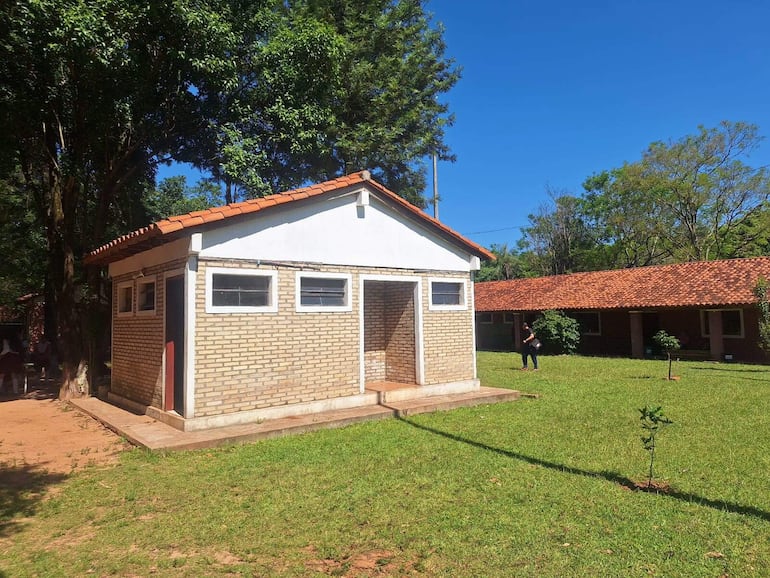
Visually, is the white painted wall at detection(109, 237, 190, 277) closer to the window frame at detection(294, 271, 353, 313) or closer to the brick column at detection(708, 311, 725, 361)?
the window frame at detection(294, 271, 353, 313)

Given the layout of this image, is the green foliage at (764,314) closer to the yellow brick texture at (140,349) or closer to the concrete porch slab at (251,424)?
the concrete porch slab at (251,424)

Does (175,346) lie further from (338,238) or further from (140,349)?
(338,238)

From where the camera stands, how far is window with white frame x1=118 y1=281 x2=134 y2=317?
414 inches

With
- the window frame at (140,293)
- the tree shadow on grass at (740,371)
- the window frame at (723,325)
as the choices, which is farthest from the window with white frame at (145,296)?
the window frame at (723,325)

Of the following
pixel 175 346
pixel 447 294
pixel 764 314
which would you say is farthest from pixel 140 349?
pixel 764 314

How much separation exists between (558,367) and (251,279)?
13.5m

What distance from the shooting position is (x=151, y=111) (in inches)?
486

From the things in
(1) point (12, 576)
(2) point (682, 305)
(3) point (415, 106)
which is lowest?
(1) point (12, 576)

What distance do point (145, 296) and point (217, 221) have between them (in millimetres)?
2923

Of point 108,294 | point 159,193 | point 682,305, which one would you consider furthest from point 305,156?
point 682,305

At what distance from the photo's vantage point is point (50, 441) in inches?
324

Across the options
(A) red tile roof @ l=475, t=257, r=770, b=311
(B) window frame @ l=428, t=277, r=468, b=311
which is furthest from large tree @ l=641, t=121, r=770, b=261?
(B) window frame @ l=428, t=277, r=468, b=311

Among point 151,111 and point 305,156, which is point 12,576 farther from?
point 305,156

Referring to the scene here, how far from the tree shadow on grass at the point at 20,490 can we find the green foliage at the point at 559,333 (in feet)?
72.8
